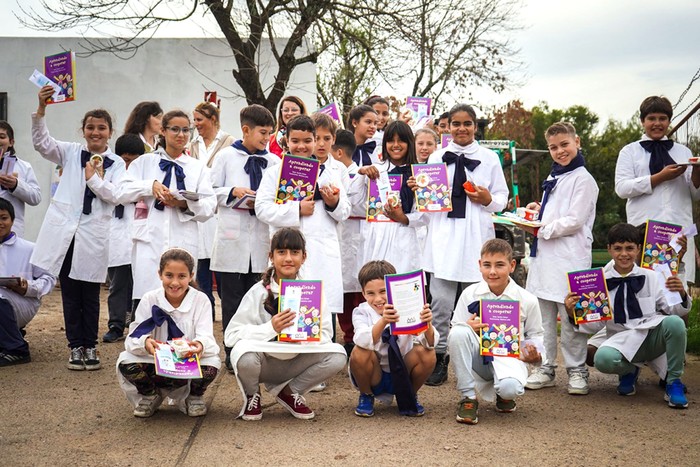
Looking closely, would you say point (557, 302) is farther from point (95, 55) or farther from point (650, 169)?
point (95, 55)

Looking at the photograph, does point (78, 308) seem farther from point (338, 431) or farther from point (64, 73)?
point (338, 431)

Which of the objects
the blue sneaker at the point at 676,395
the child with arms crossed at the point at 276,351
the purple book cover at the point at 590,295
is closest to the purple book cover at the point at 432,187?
the purple book cover at the point at 590,295

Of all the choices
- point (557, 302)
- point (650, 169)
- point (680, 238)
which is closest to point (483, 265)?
point (557, 302)

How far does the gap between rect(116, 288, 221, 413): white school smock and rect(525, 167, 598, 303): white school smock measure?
Result: 2.55 meters

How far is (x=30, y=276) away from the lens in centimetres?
664

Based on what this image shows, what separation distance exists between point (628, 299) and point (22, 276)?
4799mm

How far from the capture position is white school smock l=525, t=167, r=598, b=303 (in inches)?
228

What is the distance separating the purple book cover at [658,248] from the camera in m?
5.63

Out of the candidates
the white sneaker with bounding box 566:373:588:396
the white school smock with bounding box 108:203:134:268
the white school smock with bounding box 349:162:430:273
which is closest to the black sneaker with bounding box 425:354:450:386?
the white school smock with bounding box 349:162:430:273

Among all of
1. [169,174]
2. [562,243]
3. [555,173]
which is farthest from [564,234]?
[169,174]

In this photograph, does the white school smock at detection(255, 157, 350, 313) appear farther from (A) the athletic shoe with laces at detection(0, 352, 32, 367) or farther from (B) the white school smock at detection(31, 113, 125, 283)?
(A) the athletic shoe with laces at detection(0, 352, 32, 367)

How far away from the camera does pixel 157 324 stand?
4680 millimetres

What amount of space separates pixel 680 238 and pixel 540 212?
1.02 metres

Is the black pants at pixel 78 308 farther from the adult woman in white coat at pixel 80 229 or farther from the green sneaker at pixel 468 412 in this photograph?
the green sneaker at pixel 468 412
